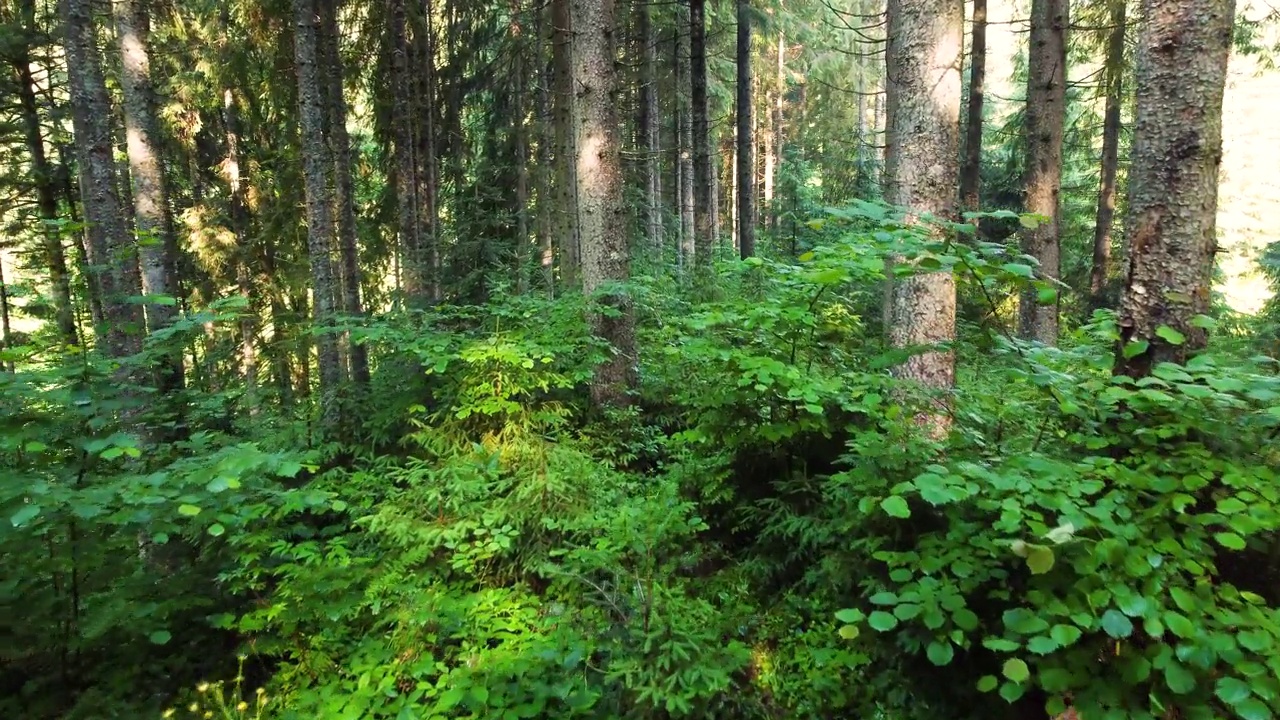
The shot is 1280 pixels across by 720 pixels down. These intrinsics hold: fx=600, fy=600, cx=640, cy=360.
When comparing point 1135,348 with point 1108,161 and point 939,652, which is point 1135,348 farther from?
point 1108,161

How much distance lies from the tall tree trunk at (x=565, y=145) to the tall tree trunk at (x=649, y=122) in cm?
174

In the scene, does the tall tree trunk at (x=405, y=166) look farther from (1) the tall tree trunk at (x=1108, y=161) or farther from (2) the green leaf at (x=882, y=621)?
(1) the tall tree trunk at (x=1108, y=161)

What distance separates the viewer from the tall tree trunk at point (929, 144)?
17.7 ft

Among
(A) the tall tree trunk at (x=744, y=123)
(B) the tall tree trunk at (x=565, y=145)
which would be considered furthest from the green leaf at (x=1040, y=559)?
(A) the tall tree trunk at (x=744, y=123)

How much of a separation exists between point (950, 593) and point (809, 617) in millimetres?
1630

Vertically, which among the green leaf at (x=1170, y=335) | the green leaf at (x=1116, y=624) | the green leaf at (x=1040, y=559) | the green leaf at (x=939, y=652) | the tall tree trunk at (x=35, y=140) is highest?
the tall tree trunk at (x=35, y=140)

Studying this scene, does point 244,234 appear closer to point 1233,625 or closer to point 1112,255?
point 1233,625

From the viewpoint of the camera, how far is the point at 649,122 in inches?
605

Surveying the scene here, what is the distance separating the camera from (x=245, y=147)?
16.2 meters

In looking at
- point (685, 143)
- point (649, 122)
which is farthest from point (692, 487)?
point (685, 143)

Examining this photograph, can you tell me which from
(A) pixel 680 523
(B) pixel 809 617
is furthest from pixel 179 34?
(B) pixel 809 617

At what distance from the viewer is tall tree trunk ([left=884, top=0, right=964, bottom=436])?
539cm

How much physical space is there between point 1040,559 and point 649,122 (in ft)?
48.7

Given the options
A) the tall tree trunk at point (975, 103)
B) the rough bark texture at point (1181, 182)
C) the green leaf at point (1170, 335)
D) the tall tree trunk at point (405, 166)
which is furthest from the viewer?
the tall tree trunk at point (975, 103)
